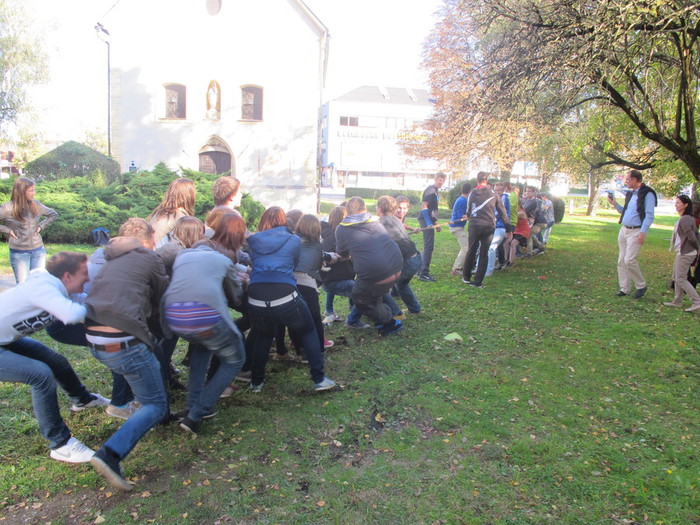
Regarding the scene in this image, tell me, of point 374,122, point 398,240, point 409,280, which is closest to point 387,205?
point 398,240

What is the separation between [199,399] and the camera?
13.1 ft

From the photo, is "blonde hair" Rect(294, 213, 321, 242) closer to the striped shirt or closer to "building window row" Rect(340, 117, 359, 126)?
the striped shirt

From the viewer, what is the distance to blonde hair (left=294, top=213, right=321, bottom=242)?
5.45 m

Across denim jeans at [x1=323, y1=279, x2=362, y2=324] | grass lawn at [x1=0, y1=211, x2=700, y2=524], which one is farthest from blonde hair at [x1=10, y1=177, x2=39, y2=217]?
denim jeans at [x1=323, y1=279, x2=362, y2=324]

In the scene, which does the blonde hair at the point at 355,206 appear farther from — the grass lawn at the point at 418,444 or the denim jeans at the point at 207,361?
the denim jeans at the point at 207,361

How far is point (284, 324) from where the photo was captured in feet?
15.1

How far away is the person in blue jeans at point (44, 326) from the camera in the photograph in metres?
3.09

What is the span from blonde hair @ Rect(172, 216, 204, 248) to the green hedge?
10159 mm

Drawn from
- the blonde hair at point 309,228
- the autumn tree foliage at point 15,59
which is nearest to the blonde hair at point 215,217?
the blonde hair at point 309,228

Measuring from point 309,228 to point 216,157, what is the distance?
2215 cm

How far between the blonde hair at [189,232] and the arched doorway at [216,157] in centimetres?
2231

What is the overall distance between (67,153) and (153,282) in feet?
62.2

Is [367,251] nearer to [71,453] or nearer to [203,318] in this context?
[203,318]

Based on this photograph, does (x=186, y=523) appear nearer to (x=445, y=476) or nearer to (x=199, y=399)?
(x=199, y=399)
